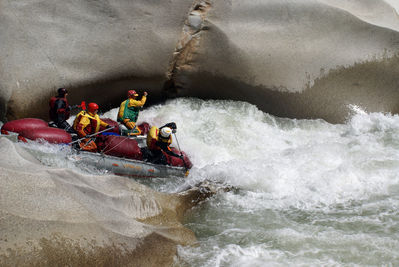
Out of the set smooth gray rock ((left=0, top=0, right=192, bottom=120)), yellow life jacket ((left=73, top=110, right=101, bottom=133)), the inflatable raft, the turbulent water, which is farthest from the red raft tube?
smooth gray rock ((left=0, top=0, right=192, bottom=120))

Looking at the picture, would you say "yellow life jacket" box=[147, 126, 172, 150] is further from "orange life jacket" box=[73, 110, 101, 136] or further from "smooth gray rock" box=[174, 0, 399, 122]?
"smooth gray rock" box=[174, 0, 399, 122]

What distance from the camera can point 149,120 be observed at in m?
8.68

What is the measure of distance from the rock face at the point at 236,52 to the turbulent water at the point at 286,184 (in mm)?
420

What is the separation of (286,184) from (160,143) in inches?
85.0

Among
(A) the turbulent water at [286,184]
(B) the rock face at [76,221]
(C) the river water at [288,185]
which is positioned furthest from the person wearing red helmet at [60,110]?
(B) the rock face at [76,221]

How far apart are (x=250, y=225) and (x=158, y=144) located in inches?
94.7

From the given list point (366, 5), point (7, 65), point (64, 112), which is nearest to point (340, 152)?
point (366, 5)

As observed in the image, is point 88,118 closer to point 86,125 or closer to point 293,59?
point 86,125

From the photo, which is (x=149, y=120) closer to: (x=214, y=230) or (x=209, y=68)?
(x=209, y=68)

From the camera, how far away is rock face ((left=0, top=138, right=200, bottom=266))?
3.29 metres

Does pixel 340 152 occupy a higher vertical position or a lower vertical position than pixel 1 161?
lower

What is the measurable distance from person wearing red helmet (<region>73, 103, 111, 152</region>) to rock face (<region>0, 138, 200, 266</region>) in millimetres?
1865

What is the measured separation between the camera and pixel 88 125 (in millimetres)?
6883

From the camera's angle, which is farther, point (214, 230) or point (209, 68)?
point (209, 68)
